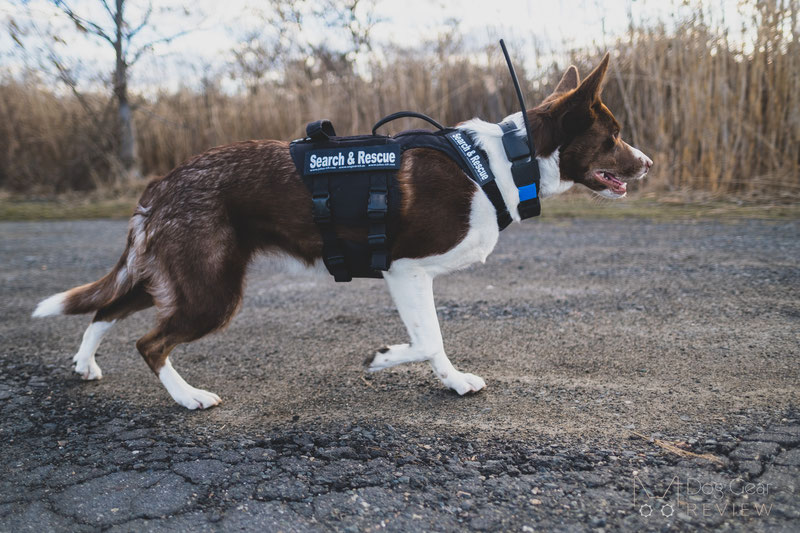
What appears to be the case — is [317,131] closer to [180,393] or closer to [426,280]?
[426,280]

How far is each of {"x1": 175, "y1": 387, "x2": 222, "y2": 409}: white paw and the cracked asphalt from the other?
0.08 metres

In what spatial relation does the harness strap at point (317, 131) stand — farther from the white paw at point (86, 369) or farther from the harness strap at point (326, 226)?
the white paw at point (86, 369)

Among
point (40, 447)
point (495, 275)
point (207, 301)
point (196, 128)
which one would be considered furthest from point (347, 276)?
point (196, 128)

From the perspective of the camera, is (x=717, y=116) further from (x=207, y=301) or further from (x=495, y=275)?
(x=207, y=301)

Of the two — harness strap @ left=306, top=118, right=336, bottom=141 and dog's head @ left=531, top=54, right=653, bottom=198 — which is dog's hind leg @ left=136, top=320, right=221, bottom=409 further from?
dog's head @ left=531, top=54, right=653, bottom=198

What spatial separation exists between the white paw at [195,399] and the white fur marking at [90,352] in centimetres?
66

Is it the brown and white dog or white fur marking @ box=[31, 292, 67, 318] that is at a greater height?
the brown and white dog

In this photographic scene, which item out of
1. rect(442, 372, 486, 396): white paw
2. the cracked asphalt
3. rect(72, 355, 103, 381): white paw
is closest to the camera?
the cracked asphalt

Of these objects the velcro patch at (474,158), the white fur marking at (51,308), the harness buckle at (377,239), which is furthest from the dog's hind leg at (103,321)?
the velcro patch at (474,158)

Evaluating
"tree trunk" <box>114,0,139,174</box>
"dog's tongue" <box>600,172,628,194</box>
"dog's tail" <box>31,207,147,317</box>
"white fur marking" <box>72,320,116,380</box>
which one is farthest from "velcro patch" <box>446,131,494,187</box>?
"tree trunk" <box>114,0,139,174</box>

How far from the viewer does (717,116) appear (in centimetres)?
Answer: 725

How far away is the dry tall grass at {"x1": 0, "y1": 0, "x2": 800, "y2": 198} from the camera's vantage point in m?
7.09

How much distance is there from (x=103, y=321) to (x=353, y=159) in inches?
63.1

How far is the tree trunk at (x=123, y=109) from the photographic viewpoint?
976 centimetres
